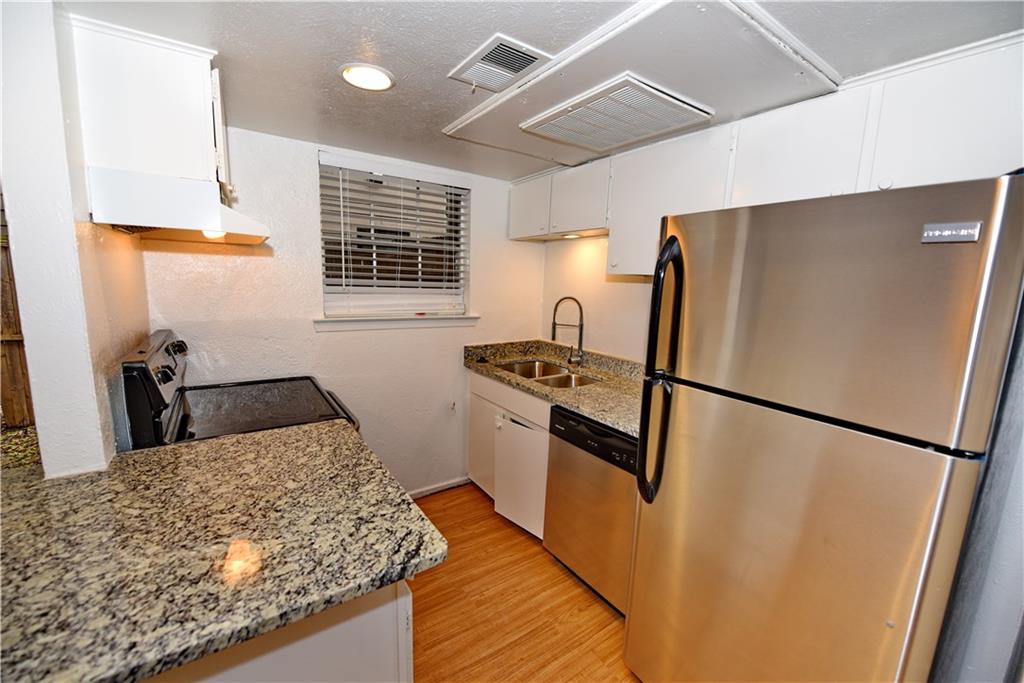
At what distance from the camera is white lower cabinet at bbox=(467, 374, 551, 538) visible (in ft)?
7.04

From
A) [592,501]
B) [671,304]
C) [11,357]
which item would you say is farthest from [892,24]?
[11,357]

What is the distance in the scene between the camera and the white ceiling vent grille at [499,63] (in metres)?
1.16

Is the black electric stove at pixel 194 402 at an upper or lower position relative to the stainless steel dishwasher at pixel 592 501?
upper

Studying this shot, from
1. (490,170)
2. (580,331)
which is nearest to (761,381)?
(580,331)

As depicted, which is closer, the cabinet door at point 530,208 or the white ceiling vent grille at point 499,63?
the white ceiling vent grille at point 499,63

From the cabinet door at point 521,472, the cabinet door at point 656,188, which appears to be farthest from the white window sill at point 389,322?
the cabinet door at point 656,188

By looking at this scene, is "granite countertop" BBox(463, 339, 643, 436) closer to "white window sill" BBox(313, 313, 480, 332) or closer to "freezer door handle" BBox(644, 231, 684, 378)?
"white window sill" BBox(313, 313, 480, 332)

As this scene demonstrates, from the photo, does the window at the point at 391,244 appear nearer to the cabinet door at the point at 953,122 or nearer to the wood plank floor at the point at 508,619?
the wood plank floor at the point at 508,619

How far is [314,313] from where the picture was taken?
86.4 inches

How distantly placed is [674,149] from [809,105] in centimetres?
48

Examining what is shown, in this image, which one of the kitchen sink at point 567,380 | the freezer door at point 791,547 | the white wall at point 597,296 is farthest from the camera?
the kitchen sink at point 567,380

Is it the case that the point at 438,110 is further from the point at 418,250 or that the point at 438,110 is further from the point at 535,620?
the point at 535,620

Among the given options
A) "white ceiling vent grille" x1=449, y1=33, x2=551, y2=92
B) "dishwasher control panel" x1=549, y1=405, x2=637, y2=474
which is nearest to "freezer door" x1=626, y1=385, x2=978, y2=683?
"dishwasher control panel" x1=549, y1=405, x2=637, y2=474

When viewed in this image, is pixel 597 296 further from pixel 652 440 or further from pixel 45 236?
pixel 45 236
